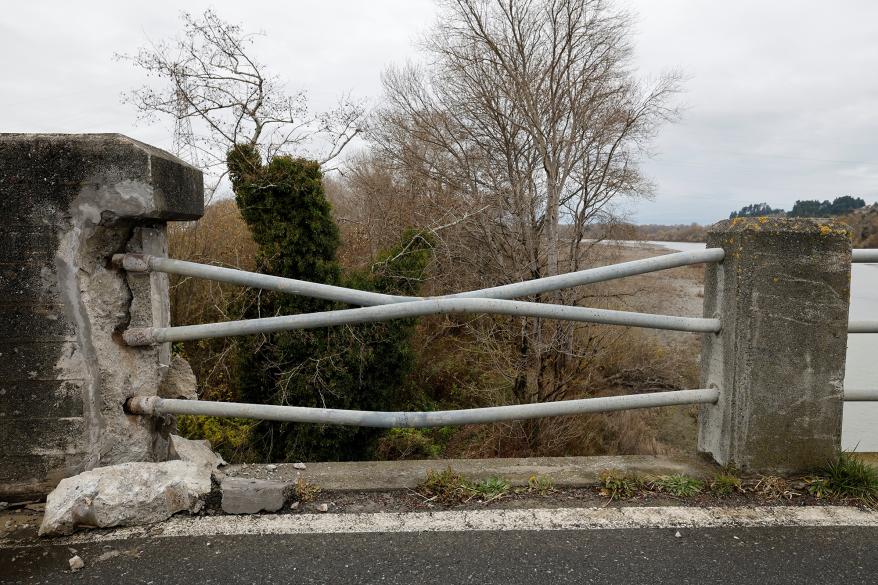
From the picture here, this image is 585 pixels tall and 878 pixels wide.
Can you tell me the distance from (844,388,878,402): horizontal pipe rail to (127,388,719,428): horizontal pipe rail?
2.28 feet

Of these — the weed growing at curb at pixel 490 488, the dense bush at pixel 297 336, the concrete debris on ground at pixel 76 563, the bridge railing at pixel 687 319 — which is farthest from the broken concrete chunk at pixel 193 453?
the dense bush at pixel 297 336

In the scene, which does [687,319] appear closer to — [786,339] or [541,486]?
[786,339]

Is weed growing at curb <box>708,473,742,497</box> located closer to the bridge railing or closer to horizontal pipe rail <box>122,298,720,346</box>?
the bridge railing

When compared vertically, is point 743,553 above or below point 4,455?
below

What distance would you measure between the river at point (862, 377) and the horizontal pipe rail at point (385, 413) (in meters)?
1.23

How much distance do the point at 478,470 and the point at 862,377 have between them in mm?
9239

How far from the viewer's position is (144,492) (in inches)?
87.6

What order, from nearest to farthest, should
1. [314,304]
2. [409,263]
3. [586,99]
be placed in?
1. [314,304]
2. [409,263]
3. [586,99]

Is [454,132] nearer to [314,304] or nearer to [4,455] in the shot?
[314,304]

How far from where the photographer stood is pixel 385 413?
2396mm

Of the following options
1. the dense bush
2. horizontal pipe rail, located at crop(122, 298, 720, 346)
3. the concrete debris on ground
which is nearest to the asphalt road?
the concrete debris on ground

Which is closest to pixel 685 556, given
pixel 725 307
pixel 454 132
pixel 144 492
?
pixel 725 307

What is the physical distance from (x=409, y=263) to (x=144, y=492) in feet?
19.9

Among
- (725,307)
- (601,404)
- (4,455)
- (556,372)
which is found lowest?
(556,372)
